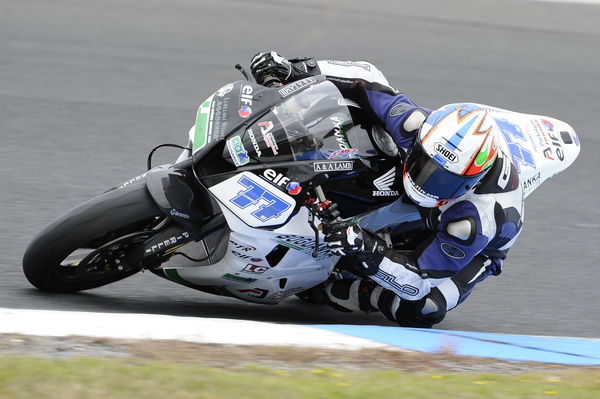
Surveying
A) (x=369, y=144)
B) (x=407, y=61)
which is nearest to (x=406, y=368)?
(x=369, y=144)

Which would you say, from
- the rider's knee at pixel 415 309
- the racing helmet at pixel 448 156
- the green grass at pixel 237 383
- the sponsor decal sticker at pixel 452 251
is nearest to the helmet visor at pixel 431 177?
the racing helmet at pixel 448 156

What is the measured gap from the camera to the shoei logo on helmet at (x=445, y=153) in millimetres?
4438

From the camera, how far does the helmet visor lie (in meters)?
4.46

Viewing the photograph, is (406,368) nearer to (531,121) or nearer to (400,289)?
(400,289)

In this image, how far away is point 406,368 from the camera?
13.5 ft

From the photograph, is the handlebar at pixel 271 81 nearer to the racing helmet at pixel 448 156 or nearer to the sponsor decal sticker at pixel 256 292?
the racing helmet at pixel 448 156

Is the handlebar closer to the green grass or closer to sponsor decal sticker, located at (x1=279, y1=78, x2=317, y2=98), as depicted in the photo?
sponsor decal sticker, located at (x1=279, y1=78, x2=317, y2=98)

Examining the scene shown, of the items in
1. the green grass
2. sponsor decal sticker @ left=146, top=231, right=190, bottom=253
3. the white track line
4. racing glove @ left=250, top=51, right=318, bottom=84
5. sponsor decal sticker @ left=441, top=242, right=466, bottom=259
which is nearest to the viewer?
the green grass

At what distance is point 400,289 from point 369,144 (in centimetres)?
76

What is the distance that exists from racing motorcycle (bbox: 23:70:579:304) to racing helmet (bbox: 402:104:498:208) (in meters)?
0.27

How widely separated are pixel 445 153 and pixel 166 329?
1478 mm

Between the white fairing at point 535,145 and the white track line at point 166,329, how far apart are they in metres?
1.58

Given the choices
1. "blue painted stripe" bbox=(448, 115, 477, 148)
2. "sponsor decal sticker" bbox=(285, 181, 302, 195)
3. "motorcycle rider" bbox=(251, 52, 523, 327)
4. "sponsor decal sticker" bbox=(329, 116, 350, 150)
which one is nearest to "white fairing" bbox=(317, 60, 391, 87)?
"motorcycle rider" bbox=(251, 52, 523, 327)

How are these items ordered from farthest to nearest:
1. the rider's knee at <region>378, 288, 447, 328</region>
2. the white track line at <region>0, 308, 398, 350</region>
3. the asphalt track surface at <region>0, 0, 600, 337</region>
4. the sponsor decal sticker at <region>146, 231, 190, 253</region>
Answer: the asphalt track surface at <region>0, 0, 600, 337</region>, the rider's knee at <region>378, 288, 447, 328</region>, the sponsor decal sticker at <region>146, 231, 190, 253</region>, the white track line at <region>0, 308, 398, 350</region>
